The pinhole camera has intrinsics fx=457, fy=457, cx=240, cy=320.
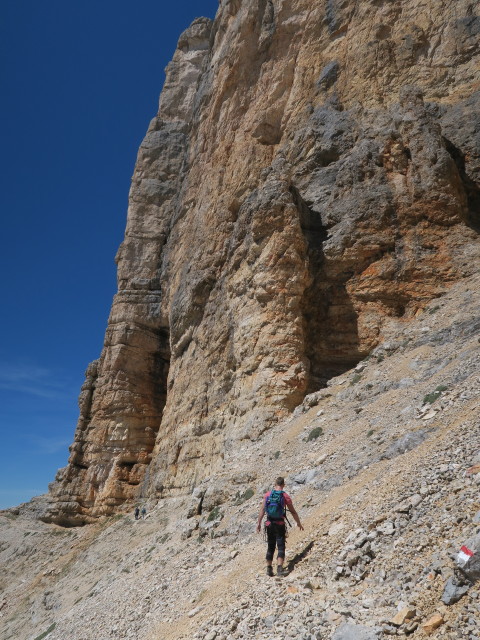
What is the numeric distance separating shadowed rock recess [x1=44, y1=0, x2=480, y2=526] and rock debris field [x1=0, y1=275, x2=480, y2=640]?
2.07 metres

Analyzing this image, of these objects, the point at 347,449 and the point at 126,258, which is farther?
the point at 126,258

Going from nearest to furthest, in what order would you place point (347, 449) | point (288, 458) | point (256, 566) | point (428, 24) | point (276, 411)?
1. point (256, 566)
2. point (347, 449)
3. point (288, 458)
4. point (276, 411)
5. point (428, 24)

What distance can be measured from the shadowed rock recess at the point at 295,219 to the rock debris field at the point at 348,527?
207 centimetres

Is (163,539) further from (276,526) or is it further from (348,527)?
(348,527)

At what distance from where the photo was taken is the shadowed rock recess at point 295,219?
1792 cm

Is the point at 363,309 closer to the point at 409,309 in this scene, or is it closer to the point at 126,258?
the point at 409,309

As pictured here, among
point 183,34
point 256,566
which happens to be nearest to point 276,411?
point 256,566

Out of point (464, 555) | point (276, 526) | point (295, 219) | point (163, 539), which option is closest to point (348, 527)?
point (276, 526)

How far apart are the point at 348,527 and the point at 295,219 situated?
14.8 m

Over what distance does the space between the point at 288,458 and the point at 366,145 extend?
→ 14.7 meters

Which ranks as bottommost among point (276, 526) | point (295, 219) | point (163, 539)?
point (276, 526)

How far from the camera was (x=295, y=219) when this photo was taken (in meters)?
19.1

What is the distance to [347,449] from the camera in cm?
1005

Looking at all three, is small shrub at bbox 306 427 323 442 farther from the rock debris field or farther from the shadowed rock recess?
the shadowed rock recess
